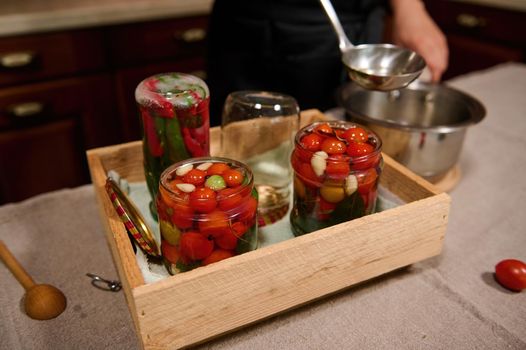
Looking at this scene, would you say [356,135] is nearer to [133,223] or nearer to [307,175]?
[307,175]

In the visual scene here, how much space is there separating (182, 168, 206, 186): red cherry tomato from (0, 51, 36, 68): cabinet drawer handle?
92 centimetres

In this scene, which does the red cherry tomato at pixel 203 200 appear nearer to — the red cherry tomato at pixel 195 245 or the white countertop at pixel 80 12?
the red cherry tomato at pixel 195 245

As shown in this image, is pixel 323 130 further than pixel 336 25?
No

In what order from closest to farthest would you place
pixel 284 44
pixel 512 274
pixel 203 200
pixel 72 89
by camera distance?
pixel 203 200 < pixel 512 274 < pixel 284 44 < pixel 72 89

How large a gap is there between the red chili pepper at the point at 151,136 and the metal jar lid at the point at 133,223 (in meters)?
0.07

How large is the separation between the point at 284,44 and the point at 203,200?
61cm

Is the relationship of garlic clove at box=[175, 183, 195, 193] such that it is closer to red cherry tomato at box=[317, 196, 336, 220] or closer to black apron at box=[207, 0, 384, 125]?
red cherry tomato at box=[317, 196, 336, 220]

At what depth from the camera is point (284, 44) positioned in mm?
954

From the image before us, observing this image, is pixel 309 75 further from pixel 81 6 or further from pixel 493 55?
pixel 493 55

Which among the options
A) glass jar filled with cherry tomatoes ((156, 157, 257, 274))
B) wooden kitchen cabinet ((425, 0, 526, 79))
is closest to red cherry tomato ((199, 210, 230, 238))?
glass jar filled with cherry tomatoes ((156, 157, 257, 274))

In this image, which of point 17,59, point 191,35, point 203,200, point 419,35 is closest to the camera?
point 203,200

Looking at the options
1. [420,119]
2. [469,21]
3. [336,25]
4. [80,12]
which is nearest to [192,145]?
[336,25]

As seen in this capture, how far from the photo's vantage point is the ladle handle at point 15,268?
0.50 m

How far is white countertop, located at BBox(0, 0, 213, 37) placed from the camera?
1144 mm
